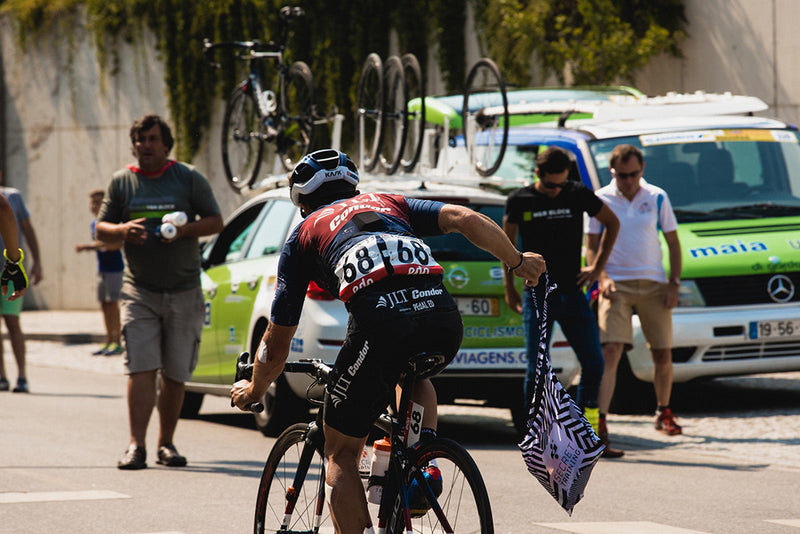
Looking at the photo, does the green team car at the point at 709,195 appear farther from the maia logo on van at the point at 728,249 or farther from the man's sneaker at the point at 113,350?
the man's sneaker at the point at 113,350

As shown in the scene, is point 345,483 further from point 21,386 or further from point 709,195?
point 21,386

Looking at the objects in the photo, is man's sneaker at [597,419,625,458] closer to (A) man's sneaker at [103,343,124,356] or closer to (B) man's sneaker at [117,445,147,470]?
(B) man's sneaker at [117,445,147,470]

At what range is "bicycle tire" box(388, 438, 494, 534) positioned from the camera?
433 cm

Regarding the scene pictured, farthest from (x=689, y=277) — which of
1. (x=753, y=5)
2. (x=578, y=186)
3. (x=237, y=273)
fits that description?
(x=753, y=5)

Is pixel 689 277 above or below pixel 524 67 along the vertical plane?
below

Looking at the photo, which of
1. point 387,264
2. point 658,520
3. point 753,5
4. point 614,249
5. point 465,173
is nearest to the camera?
point 387,264

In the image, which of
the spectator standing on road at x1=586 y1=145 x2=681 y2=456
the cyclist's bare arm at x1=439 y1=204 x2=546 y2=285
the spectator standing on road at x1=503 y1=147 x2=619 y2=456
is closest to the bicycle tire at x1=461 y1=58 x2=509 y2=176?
the spectator standing on road at x1=586 y1=145 x2=681 y2=456

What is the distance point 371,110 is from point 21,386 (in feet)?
13.9

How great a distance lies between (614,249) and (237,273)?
8.88ft

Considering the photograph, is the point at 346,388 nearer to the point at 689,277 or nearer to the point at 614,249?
the point at 614,249

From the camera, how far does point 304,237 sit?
4.64 metres

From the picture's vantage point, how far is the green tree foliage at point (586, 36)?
17094 millimetres

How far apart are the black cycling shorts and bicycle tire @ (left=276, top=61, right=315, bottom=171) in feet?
24.8

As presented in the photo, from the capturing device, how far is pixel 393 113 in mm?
11531
